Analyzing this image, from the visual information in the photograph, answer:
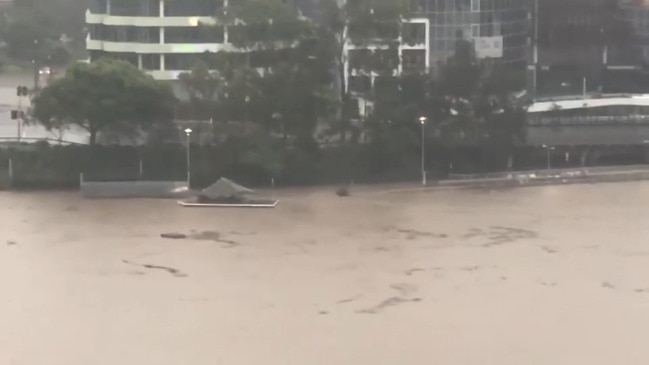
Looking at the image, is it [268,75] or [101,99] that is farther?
[268,75]

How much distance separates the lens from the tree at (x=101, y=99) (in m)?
11.1

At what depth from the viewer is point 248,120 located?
11555 millimetres

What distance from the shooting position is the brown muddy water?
5.57m

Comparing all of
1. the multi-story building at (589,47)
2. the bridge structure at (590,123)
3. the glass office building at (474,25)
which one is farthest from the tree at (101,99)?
the multi-story building at (589,47)

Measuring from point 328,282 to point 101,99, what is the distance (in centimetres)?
490

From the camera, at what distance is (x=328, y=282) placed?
705cm

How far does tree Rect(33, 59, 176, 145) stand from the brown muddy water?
0.98 metres

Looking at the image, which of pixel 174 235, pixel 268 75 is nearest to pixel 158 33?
pixel 268 75

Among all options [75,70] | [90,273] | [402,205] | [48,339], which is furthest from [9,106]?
[48,339]

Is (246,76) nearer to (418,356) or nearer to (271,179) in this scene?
(271,179)

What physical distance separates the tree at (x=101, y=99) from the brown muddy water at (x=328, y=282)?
984 millimetres

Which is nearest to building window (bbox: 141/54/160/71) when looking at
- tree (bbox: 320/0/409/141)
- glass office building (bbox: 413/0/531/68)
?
glass office building (bbox: 413/0/531/68)

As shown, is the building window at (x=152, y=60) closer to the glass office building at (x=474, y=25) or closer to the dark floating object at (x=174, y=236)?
the glass office building at (x=474, y=25)

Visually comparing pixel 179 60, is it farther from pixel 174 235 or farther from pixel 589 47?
pixel 174 235
